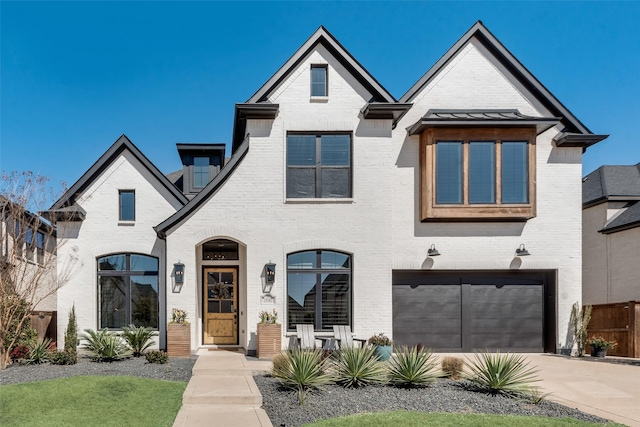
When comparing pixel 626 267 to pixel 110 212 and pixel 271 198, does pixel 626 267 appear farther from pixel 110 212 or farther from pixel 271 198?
pixel 110 212

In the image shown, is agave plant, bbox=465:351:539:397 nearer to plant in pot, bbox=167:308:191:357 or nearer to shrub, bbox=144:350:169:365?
shrub, bbox=144:350:169:365

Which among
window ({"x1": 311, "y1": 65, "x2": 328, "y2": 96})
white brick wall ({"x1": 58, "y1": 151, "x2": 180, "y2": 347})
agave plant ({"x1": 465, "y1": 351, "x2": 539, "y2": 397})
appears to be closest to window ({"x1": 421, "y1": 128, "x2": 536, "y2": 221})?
window ({"x1": 311, "y1": 65, "x2": 328, "y2": 96})

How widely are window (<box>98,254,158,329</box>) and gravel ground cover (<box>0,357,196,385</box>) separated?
10.3ft

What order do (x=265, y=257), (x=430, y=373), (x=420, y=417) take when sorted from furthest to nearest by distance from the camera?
(x=265, y=257), (x=430, y=373), (x=420, y=417)

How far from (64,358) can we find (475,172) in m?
12.6

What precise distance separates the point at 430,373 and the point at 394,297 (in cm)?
628

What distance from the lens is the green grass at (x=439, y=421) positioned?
7781 millimetres

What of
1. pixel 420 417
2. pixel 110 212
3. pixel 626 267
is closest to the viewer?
pixel 420 417

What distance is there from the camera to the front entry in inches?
651

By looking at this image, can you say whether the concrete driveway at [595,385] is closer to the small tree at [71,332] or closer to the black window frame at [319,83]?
the black window frame at [319,83]

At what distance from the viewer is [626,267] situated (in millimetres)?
18984

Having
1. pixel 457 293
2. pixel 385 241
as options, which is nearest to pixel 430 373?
pixel 385 241

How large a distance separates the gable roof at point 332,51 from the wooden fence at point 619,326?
9907mm

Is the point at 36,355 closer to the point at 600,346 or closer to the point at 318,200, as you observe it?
the point at 318,200
